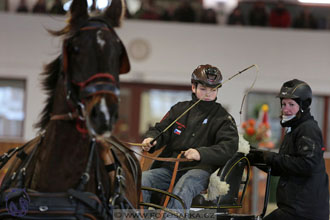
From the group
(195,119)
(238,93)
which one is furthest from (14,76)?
(195,119)

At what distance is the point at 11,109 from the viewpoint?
511 inches

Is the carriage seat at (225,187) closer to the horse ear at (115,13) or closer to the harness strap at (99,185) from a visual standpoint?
the harness strap at (99,185)

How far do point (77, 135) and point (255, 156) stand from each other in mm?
2038

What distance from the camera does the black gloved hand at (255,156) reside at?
422cm

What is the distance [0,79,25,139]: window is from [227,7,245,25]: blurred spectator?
5.35m

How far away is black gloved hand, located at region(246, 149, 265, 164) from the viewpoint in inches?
166

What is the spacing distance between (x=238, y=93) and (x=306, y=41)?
2074mm

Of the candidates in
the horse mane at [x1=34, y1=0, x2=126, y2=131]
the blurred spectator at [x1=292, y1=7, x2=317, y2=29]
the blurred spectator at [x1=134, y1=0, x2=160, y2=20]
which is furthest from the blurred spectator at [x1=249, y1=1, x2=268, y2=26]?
the horse mane at [x1=34, y1=0, x2=126, y2=131]

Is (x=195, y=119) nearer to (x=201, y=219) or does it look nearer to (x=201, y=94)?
A: (x=201, y=94)

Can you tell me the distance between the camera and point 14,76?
42.3ft

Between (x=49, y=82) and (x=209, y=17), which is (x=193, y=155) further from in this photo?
(x=209, y=17)

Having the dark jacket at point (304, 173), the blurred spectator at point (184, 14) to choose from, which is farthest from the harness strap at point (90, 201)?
the blurred spectator at point (184, 14)

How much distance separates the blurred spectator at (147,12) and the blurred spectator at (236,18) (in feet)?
5.92

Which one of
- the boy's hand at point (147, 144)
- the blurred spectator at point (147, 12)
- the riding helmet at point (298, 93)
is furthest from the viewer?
Answer: the blurred spectator at point (147, 12)
